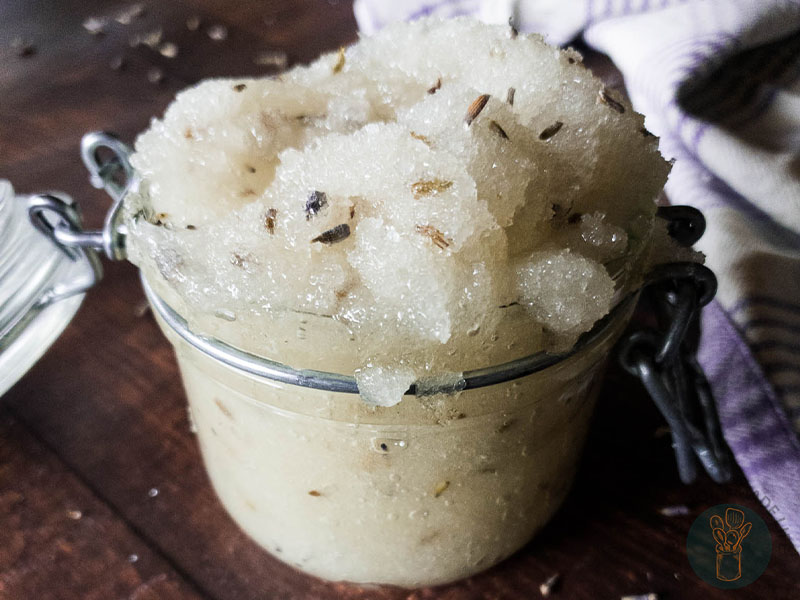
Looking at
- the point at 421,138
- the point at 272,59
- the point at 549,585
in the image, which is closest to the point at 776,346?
the point at 549,585

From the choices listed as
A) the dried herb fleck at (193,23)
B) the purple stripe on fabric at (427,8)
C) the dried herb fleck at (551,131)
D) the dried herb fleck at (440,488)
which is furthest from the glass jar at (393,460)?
the dried herb fleck at (193,23)

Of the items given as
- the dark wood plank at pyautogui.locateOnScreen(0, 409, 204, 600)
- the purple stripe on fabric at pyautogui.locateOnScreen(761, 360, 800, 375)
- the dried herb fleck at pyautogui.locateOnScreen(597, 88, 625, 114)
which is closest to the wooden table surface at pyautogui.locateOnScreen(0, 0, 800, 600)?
the dark wood plank at pyautogui.locateOnScreen(0, 409, 204, 600)

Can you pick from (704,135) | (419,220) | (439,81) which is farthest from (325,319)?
(704,135)

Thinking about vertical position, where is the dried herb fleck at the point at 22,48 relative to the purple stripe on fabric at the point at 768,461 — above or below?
above

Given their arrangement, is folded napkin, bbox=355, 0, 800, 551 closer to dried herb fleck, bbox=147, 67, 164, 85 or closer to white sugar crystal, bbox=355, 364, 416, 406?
white sugar crystal, bbox=355, 364, 416, 406

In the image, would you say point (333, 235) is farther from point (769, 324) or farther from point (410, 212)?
point (769, 324)

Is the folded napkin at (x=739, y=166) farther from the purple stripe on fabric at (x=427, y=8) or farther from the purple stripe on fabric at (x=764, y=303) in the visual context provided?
the purple stripe on fabric at (x=427, y=8)

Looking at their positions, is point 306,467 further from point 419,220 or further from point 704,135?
point 704,135
